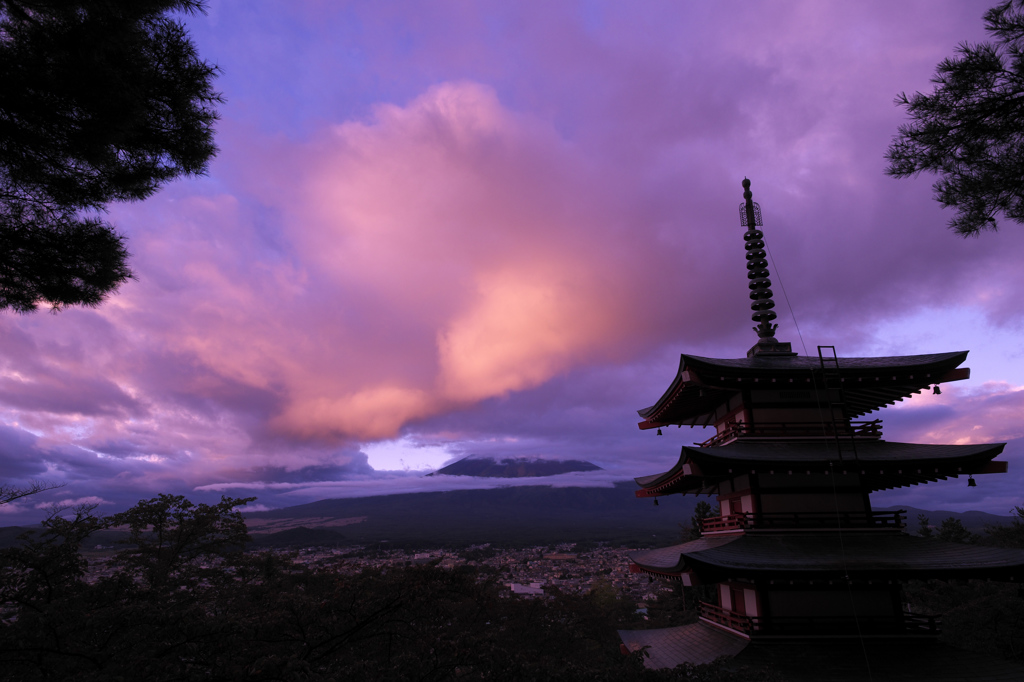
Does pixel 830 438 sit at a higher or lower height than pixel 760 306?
lower

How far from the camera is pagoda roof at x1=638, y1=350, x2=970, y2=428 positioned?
1340cm

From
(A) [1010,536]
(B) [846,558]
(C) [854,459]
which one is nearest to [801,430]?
(C) [854,459]

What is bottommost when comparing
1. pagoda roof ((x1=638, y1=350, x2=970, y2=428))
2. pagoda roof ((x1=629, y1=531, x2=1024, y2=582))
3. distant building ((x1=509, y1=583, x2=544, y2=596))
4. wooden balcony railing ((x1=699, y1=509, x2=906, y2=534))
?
distant building ((x1=509, y1=583, x2=544, y2=596))

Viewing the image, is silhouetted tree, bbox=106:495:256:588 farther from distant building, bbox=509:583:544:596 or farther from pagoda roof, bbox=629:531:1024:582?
distant building, bbox=509:583:544:596

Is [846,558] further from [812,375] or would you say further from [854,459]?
[812,375]

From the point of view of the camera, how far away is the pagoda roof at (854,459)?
12.6 m

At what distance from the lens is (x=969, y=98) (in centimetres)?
680

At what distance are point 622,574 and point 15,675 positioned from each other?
84477 millimetres

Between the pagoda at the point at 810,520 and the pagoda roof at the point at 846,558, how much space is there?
42mm

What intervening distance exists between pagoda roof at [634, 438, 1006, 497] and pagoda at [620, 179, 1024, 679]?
0.04 metres

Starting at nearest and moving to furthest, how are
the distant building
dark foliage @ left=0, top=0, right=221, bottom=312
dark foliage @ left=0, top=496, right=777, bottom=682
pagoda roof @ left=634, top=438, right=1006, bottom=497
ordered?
dark foliage @ left=0, top=0, right=221, bottom=312 → dark foliage @ left=0, top=496, right=777, bottom=682 → pagoda roof @ left=634, top=438, right=1006, bottom=497 → the distant building

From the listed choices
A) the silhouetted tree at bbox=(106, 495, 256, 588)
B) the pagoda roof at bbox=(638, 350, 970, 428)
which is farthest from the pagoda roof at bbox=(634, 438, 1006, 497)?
the silhouetted tree at bbox=(106, 495, 256, 588)

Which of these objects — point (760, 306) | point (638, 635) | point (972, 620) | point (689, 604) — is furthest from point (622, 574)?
point (760, 306)

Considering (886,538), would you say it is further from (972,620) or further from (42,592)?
(42,592)
